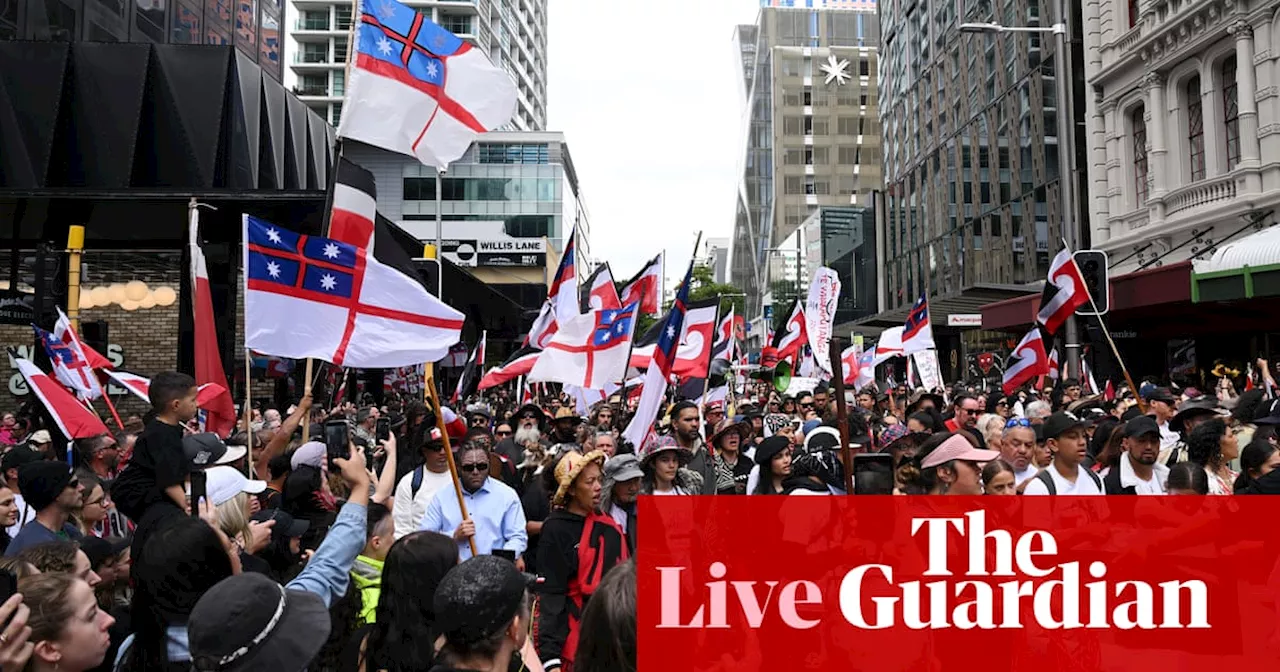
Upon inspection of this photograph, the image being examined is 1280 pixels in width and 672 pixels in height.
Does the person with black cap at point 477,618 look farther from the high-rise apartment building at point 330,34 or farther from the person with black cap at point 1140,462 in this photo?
the high-rise apartment building at point 330,34

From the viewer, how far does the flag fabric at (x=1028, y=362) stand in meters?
12.9

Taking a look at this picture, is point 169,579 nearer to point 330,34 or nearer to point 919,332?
point 919,332

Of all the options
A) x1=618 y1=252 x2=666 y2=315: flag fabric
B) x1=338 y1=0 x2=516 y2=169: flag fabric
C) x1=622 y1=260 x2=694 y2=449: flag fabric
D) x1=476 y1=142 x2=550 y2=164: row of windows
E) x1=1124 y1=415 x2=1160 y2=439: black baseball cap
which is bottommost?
x1=1124 y1=415 x2=1160 y2=439: black baseball cap

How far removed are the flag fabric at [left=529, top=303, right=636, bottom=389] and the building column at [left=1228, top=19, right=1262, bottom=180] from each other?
15.8 m

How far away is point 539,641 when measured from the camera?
4734 millimetres

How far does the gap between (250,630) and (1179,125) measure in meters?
25.1

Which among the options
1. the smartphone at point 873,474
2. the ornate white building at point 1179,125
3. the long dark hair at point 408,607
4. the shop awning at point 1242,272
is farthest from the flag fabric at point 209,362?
the ornate white building at point 1179,125

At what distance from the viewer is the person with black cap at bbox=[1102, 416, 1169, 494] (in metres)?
5.58

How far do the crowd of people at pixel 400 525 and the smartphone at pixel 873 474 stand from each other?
1 cm

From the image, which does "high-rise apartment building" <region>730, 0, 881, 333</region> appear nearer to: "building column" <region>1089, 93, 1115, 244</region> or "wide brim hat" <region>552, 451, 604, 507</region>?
"building column" <region>1089, 93, 1115, 244</region>

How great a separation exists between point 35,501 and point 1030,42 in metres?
34.0

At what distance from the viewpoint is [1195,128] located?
22.9 meters

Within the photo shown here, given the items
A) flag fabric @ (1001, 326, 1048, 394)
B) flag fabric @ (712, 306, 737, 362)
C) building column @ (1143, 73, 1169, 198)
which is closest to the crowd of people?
flag fabric @ (1001, 326, 1048, 394)

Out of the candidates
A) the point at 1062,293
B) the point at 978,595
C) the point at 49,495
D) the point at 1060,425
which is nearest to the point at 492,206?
the point at 1062,293
